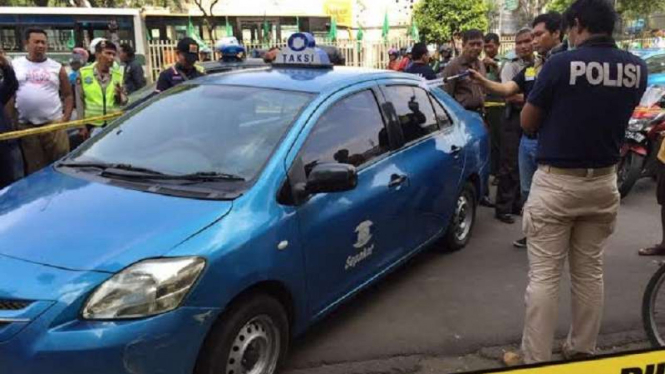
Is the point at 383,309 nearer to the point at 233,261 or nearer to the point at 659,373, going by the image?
the point at 233,261

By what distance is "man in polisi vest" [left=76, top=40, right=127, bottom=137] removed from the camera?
6.87 m

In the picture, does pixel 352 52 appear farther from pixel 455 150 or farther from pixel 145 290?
pixel 145 290

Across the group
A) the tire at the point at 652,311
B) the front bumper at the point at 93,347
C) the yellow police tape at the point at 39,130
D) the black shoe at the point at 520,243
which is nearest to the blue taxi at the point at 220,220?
the front bumper at the point at 93,347

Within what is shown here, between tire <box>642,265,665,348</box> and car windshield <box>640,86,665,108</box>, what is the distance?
4.65 metres

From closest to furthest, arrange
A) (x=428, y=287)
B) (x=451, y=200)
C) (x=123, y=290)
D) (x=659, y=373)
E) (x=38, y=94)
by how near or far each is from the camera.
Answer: (x=659, y=373) → (x=123, y=290) → (x=428, y=287) → (x=451, y=200) → (x=38, y=94)

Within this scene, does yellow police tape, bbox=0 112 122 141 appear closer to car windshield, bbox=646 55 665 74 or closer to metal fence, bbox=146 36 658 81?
car windshield, bbox=646 55 665 74

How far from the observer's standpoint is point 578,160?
297cm

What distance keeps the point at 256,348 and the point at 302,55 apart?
236cm

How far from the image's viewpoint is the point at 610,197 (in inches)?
121

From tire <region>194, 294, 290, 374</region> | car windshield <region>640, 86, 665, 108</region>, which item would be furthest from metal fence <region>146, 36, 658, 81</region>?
tire <region>194, 294, 290, 374</region>

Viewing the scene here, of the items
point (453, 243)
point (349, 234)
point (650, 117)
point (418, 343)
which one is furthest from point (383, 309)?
point (650, 117)

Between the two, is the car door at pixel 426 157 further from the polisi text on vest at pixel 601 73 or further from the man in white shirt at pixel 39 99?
the man in white shirt at pixel 39 99

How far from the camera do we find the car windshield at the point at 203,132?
328 centimetres

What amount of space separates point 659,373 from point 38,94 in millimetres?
6003
